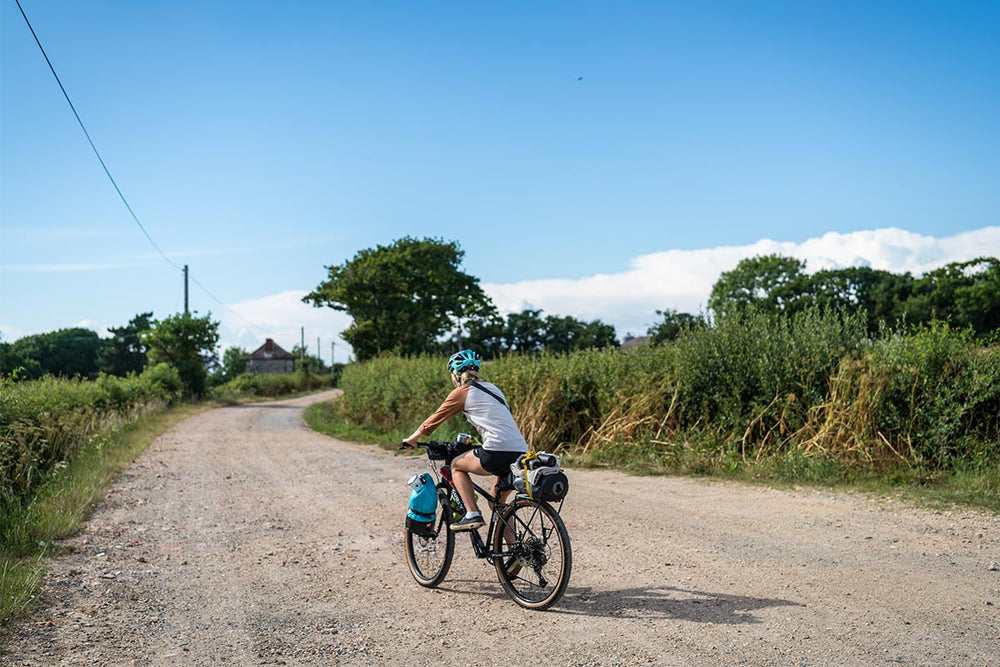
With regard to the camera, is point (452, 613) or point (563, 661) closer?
point (563, 661)

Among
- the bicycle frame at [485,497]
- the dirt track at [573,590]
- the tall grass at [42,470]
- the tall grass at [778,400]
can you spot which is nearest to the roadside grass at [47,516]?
the tall grass at [42,470]

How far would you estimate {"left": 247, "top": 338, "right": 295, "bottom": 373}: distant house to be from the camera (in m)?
103

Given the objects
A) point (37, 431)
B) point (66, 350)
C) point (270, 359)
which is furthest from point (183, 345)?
point (270, 359)

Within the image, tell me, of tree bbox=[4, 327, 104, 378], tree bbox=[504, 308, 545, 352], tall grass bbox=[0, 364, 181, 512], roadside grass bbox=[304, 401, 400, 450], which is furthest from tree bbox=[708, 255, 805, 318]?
tree bbox=[4, 327, 104, 378]

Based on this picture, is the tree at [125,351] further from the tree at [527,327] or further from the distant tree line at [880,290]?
→ the distant tree line at [880,290]

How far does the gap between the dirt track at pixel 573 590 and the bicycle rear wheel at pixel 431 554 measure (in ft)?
0.51

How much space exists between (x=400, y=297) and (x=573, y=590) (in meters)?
46.4

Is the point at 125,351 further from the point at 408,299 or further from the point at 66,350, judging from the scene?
the point at 408,299

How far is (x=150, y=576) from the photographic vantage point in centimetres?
690

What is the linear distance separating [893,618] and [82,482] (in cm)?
1133

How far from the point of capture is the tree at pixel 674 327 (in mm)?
15367

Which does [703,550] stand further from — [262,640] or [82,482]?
[82,482]

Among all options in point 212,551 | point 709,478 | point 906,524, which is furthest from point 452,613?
point 709,478

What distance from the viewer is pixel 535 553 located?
5.59m
